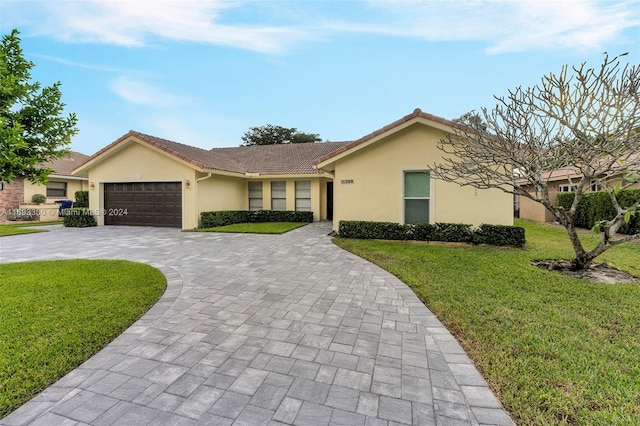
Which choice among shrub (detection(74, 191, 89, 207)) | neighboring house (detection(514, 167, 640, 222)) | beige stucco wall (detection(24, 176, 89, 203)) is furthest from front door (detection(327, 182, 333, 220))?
beige stucco wall (detection(24, 176, 89, 203))

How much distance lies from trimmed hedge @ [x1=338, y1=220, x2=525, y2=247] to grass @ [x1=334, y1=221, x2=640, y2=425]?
2.16m

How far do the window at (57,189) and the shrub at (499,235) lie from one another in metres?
26.1

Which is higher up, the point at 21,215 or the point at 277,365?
the point at 21,215

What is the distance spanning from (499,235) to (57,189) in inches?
1065

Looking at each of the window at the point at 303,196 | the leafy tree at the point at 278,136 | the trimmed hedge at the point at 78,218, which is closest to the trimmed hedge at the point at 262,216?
the window at the point at 303,196

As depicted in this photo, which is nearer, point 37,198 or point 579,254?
point 579,254

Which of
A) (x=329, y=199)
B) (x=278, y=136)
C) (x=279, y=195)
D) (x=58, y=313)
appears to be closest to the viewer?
(x=58, y=313)

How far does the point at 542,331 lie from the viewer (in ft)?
11.7

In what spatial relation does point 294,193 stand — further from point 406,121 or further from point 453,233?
point 453,233

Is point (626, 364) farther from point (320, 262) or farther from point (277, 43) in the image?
point (277, 43)

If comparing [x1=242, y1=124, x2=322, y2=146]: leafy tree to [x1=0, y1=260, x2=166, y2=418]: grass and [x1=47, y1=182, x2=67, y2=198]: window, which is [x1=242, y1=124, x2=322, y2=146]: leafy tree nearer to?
[x1=47, y1=182, x2=67, y2=198]: window

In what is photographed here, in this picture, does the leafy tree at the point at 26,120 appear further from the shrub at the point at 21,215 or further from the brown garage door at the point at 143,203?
the shrub at the point at 21,215

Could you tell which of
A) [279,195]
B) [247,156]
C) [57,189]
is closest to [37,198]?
[57,189]

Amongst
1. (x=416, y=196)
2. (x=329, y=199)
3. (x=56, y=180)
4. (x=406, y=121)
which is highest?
(x=406, y=121)
